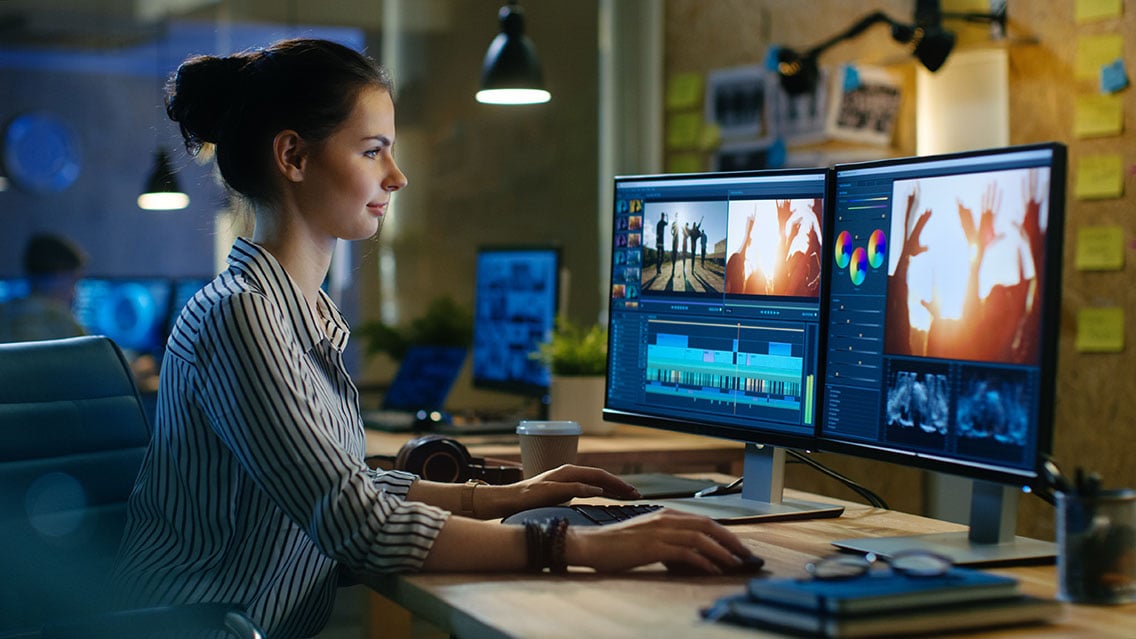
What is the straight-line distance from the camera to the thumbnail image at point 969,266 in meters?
1.31

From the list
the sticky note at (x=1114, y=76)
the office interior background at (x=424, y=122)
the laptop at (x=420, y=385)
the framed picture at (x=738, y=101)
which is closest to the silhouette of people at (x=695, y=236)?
the laptop at (x=420, y=385)

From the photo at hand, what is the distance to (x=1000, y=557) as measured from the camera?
1391 millimetres

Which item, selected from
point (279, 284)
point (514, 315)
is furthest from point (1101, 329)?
point (279, 284)

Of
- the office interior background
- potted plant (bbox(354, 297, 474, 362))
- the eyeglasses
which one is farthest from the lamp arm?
the eyeglasses

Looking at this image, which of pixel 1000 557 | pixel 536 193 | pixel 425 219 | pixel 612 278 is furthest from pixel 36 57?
pixel 1000 557

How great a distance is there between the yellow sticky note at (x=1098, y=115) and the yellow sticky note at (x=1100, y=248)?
221 mm

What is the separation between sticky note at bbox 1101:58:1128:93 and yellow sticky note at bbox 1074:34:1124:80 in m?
0.01

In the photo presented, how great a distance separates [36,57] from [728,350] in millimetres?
3524

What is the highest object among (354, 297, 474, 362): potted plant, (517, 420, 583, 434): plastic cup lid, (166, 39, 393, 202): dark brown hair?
(166, 39, 393, 202): dark brown hair

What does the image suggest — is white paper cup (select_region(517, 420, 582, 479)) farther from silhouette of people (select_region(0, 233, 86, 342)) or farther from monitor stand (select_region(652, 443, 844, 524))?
silhouette of people (select_region(0, 233, 86, 342))

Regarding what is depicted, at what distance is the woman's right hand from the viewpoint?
4.42 ft

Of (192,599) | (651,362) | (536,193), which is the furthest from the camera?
(536,193)

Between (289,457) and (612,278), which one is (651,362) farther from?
(289,457)

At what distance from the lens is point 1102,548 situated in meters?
1.21
